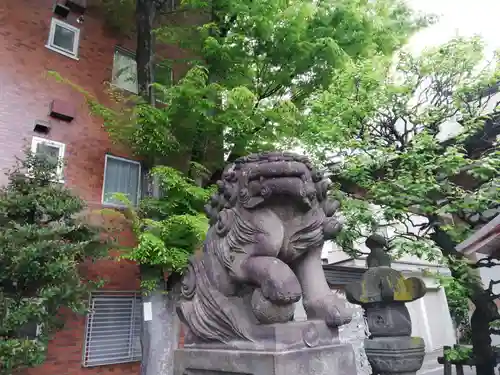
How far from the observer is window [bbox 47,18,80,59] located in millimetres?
8031

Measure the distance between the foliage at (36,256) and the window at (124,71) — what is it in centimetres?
377

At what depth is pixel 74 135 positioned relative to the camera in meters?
7.71

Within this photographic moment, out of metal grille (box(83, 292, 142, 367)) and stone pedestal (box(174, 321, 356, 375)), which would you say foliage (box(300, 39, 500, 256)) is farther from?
metal grille (box(83, 292, 142, 367))

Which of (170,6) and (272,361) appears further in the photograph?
(170,6)

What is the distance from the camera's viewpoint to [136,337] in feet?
24.0

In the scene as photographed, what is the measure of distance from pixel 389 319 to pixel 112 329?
554 cm

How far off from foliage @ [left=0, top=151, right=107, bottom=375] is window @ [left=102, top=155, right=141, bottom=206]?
2003mm

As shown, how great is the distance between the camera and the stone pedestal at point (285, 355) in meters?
2.18

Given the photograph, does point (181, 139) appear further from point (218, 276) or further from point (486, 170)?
point (486, 170)

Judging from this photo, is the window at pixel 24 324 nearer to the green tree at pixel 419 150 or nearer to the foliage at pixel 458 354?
the green tree at pixel 419 150

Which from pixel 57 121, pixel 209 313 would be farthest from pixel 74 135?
pixel 209 313

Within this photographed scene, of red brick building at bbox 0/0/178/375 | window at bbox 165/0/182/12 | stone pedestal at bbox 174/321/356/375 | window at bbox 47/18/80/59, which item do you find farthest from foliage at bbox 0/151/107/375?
window at bbox 165/0/182/12

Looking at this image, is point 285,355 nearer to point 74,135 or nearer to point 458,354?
point 458,354

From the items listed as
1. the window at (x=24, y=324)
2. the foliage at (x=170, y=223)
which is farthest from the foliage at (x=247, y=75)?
the window at (x=24, y=324)
